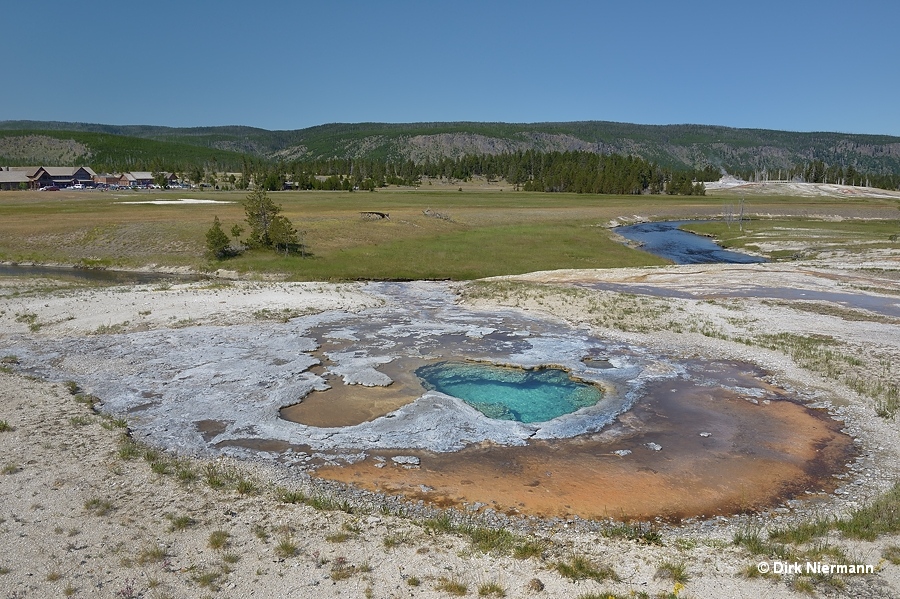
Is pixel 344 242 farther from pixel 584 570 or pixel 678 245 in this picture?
pixel 584 570

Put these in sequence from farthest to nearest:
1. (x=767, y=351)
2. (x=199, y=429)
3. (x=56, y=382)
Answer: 1. (x=767, y=351)
2. (x=56, y=382)
3. (x=199, y=429)

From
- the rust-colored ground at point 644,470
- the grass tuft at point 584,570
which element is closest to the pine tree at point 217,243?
the rust-colored ground at point 644,470

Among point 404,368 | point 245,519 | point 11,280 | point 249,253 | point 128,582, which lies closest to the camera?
point 128,582

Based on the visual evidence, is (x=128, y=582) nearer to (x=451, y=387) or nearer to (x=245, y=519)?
(x=245, y=519)

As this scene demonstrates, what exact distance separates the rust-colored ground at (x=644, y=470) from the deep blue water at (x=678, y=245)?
47.2 meters

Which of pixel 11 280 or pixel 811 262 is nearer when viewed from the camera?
pixel 11 280

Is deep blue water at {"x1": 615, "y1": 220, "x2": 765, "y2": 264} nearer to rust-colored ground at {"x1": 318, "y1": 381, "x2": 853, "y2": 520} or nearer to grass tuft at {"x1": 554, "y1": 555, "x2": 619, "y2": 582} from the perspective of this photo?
rust-colored ground at {"x1": 318, "y1": 381, "x2": 853, "y2": 520}

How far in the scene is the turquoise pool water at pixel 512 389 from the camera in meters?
20.5

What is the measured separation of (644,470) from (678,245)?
221 feet

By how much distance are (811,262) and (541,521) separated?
181 ft

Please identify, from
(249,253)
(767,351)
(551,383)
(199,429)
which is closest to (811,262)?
(767,351)

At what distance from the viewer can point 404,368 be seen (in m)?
24.3

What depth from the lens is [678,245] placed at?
77500 millimetres

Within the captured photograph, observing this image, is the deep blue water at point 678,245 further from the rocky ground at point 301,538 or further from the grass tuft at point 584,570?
the grass tuft at point 584,570
